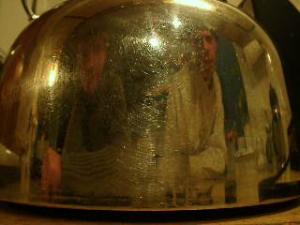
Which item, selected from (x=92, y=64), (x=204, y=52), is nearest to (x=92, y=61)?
(x=92, y=64)

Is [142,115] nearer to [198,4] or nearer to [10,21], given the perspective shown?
[198,4]

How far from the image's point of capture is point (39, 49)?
40cm

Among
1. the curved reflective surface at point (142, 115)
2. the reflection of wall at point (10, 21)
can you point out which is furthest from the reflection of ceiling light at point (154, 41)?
the reflection of wall at point (10, 21)

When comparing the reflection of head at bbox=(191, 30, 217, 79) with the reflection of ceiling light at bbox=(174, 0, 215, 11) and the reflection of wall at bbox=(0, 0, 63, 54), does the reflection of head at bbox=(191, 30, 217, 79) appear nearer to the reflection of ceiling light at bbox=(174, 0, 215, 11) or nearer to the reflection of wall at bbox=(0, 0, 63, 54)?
the reflection of ceiling light at bbox=(174, 0, 215, 11)

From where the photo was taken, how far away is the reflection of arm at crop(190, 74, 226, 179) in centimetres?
35

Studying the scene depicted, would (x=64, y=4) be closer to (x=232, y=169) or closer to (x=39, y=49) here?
(x=39, y=49)

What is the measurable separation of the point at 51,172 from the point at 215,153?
15 cm

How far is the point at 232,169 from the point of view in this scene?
14.2 inches

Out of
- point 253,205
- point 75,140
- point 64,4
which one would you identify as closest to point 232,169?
point 253,205

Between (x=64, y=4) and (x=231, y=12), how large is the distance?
19 centimetres

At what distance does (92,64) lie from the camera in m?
0.37

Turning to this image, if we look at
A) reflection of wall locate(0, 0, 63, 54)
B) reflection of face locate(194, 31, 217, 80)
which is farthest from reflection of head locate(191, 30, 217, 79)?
reflection of wall locate(0, 0, 63, 54)

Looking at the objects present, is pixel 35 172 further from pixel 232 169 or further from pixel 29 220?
pixel 232 169

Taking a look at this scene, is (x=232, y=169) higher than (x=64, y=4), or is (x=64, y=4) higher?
(x=64, y=4)
